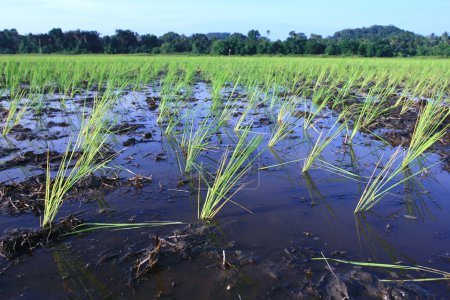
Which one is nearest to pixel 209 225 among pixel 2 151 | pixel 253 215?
pixel 253 215

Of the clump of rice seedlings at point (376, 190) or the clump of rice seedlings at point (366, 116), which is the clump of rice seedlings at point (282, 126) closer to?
the clump of rice seedlings at point (366, 116)

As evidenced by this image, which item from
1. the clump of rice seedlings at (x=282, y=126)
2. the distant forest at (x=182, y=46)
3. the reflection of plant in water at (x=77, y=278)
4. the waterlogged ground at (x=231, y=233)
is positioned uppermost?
the distant forest at (x=182, y=46)

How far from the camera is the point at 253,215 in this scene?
7.48ft

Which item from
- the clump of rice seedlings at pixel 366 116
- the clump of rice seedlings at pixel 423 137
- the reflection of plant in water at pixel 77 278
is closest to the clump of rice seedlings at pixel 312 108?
the clump of rice seedlings at pixel 366 116

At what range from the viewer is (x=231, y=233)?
80.8 inches

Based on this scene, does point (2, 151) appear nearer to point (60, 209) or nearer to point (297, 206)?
point (60, 209)

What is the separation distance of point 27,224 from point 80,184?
1.97 ft

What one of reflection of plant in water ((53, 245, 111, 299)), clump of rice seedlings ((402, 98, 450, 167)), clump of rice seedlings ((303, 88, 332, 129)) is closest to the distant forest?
clump of rice seedlings ((303, 88, 332, 129))

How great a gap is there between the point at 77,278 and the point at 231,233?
89cm

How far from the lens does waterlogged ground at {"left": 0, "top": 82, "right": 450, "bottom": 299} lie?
5.14 feet

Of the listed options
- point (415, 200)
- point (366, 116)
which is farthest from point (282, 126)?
point (415, 200)

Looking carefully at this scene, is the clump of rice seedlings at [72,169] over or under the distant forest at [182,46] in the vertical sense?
under

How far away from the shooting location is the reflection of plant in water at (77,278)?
4.98ft

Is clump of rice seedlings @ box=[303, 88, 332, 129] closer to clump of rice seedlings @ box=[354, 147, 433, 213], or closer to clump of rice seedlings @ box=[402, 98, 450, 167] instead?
clump of rice seedlings @ box=[402, 98, 450, 167]
